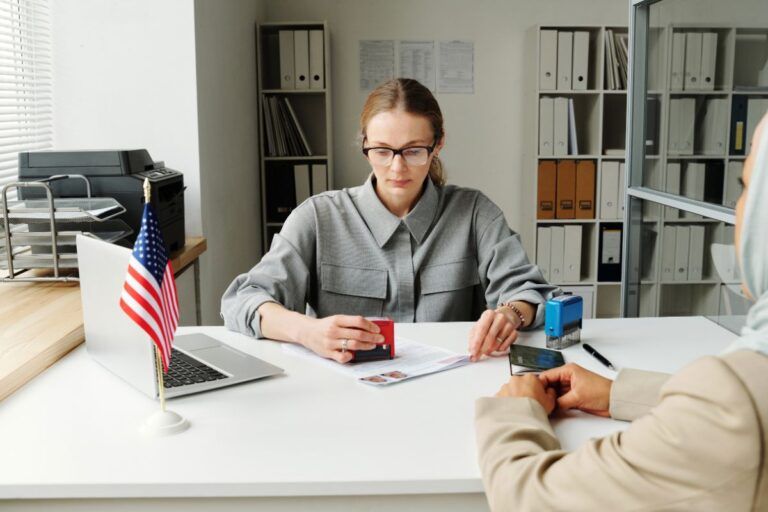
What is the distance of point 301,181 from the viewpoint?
14.4 ft

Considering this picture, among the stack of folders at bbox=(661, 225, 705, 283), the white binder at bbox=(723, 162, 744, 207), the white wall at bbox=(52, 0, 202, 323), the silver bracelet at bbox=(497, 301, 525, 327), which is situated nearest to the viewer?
the silver bracelet at bbox=(497, 301, 525, 327)

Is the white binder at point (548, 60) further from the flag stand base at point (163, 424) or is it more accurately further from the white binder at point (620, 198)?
the flag stand base at point (163, 424)

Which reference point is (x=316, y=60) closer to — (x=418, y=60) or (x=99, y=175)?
(x=418, y=60)

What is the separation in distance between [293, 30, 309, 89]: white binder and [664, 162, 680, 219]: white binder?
2407mm

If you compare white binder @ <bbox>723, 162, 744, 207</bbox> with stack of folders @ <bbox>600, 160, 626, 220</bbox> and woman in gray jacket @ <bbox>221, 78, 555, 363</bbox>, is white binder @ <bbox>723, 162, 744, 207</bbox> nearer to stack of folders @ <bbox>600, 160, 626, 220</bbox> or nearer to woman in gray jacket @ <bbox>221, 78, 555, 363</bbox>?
woman in gray jacket @ <bbox>221, 78, 555, 363</bbox>

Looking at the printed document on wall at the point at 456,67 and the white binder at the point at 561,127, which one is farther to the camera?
the printed document on wall at the point at 456,67

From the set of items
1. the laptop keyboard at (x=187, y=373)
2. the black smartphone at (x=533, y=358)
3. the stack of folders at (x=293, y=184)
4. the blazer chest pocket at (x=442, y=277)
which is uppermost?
the stack of folders at (x=293, y=184)

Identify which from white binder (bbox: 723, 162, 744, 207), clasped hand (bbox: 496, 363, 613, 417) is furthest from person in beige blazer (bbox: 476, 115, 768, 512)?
white binder (bbox: 723, 162, 744, 207)

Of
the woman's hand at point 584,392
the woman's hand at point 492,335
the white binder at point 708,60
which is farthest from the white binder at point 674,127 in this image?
the woman's hand at point 584,392

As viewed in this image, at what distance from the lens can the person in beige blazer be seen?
0.71 metres

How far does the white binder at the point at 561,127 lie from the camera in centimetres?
433

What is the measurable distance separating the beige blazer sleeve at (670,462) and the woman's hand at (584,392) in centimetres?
35

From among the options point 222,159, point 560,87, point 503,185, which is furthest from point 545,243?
point 222,159

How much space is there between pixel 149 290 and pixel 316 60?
10.7 ft
